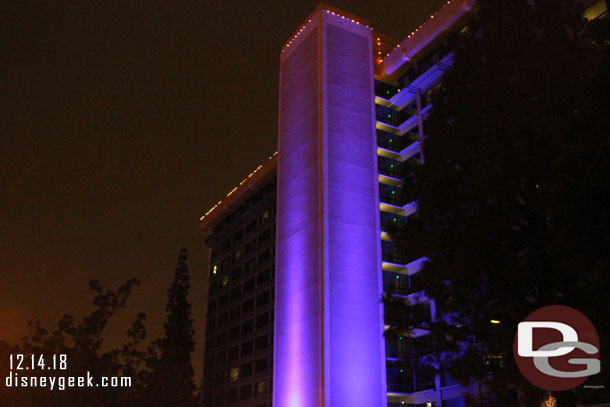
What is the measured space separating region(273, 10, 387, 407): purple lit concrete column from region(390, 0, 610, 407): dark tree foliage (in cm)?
2824

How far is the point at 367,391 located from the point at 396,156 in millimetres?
25429

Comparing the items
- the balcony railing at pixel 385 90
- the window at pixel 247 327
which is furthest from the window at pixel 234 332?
the balcony railing at pixel 385 90

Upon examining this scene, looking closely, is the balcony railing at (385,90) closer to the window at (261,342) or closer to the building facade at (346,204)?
the building facade at (346,204)

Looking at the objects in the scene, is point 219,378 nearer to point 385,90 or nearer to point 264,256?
point 264,256

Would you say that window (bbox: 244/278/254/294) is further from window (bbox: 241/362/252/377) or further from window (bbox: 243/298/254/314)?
window (bbox: 241/362/252/377)

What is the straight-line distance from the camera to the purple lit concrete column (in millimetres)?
45562

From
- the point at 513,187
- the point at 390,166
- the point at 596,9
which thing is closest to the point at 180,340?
the point at 390,166

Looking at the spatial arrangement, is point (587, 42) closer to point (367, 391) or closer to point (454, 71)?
point (454, 71)

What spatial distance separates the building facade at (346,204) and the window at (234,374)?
10090 mm

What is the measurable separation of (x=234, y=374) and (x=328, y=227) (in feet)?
133

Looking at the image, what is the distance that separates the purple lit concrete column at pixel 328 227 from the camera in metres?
45.6

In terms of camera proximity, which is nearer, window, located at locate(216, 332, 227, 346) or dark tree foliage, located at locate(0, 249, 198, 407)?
dark tree foliage, located at locate(0, 249, 198, 407)

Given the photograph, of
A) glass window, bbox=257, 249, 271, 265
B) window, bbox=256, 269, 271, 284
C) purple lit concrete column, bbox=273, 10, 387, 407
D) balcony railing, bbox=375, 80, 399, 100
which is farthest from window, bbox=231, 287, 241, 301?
balcony railing, bbox=375, 80, 399, 100

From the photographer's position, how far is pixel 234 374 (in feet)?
266
